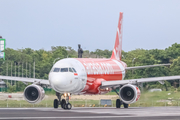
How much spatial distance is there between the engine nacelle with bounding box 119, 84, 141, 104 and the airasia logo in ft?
12.2

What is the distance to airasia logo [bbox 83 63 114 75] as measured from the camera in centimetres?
4022

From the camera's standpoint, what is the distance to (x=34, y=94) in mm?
38219

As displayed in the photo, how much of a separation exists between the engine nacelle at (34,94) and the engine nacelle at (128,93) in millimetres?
6770

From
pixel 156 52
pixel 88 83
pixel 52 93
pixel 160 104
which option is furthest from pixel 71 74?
pixel 156 52

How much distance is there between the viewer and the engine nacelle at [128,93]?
123ft

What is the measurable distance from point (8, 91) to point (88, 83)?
4157 cm

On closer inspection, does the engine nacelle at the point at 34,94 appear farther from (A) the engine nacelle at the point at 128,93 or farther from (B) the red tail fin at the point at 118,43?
(B) the red tail fin at the point at 118,43

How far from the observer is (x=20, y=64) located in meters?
134

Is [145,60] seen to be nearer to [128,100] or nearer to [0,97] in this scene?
[0,97]

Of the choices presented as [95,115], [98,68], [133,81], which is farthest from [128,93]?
[95,115]

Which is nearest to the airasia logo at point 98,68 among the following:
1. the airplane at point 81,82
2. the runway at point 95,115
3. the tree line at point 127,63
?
the airplane at point 81,82

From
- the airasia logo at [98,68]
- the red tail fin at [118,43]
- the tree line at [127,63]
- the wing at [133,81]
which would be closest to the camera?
the wing at [133,81]

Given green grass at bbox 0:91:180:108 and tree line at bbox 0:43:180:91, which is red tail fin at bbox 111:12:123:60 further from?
tree line at bbox 0:43:180:91

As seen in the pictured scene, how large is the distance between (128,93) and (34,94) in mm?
8061
